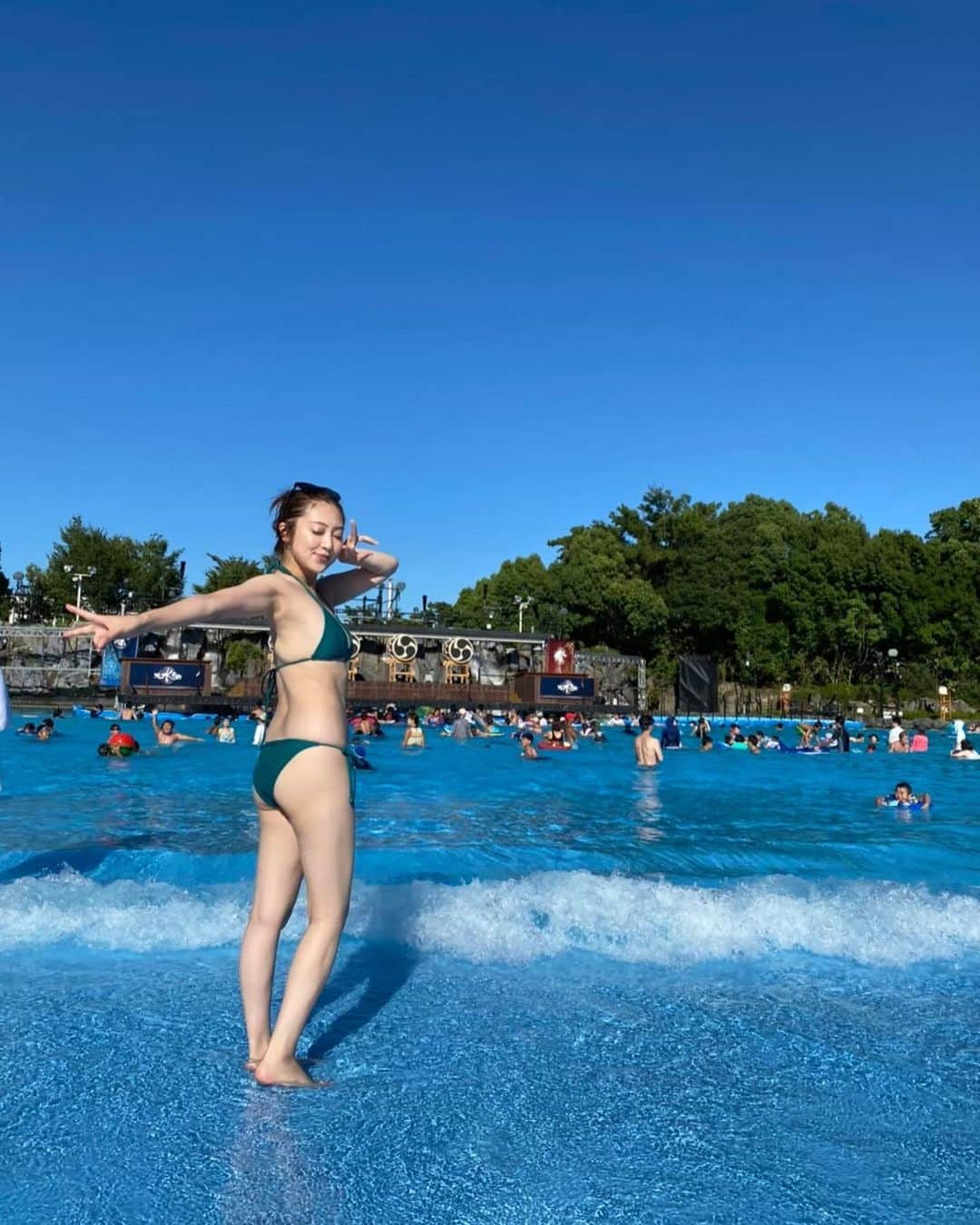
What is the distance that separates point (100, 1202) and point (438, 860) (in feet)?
19.1

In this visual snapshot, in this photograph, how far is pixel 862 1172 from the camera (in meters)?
2.67

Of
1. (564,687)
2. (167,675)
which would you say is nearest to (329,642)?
(167,675)

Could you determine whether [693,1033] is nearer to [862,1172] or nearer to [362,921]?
[862,1172]

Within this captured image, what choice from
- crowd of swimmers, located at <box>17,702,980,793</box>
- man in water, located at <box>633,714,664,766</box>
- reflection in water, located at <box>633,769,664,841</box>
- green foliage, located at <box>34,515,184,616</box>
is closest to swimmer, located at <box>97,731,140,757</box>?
crowd of swimmers, located at <box>17,702,980,793</box>

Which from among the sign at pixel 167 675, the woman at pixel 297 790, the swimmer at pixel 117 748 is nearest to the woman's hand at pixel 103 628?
the woman at pixel 297 790

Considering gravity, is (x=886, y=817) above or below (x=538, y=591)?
below

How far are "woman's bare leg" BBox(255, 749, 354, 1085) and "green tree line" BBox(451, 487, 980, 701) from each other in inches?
2364

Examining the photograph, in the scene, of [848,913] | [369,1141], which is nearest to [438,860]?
[848,913]

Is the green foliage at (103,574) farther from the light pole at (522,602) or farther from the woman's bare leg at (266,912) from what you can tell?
the woman's bare leg at (266,912)

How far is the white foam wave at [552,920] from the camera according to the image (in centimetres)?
491

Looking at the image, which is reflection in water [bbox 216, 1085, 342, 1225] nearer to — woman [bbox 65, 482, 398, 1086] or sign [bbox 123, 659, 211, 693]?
woman [bbox 65, 482, 398, 1086]

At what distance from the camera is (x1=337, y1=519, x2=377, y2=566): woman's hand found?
3521mm

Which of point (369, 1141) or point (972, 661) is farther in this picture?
point (972, 661)

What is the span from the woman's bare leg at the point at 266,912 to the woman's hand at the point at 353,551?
97 centimetres
